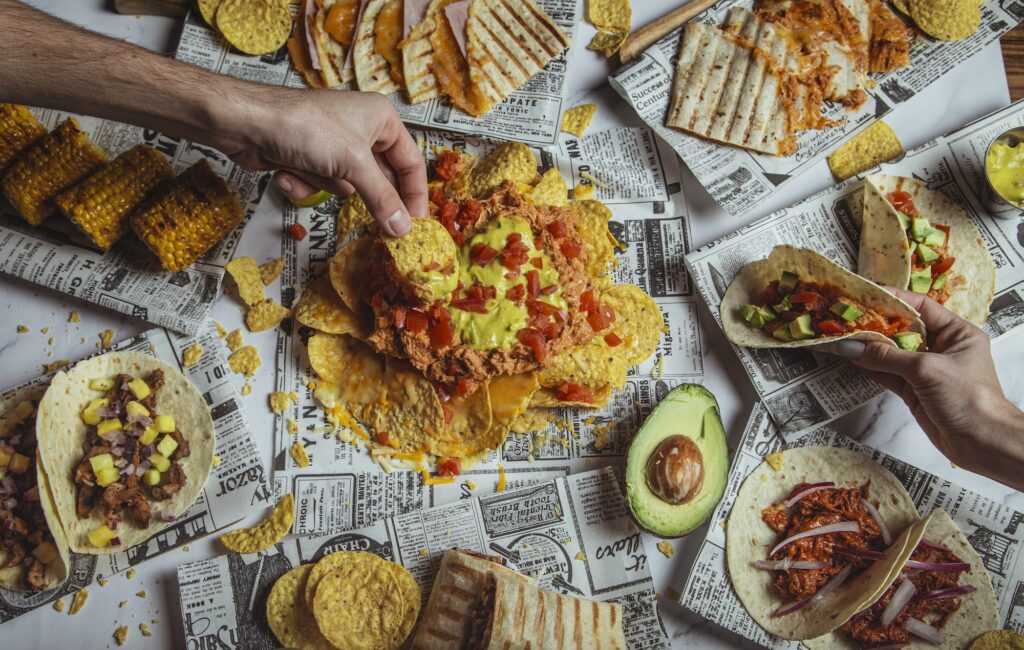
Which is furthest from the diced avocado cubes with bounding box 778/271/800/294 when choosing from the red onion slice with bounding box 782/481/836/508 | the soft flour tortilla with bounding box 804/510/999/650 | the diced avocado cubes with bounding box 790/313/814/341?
the soft flour tortilla with bounding box 804/510/999/650

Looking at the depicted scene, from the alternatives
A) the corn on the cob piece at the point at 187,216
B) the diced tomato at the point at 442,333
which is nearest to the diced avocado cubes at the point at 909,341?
the diced tomato at the point at 442,333

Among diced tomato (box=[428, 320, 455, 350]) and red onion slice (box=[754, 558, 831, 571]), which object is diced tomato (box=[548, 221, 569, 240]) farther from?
red onion slice (box=[754, 558, 831, 571])

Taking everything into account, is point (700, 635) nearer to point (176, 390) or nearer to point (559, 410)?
point (559, 410)

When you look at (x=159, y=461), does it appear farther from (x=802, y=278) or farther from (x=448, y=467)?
(x=802, y=278)

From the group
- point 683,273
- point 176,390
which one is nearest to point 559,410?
point 683,273

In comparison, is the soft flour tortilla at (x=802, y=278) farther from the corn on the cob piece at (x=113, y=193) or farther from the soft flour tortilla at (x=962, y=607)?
the corn on the cob piece at (x=113, y=193)

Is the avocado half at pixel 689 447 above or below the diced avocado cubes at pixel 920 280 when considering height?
below
